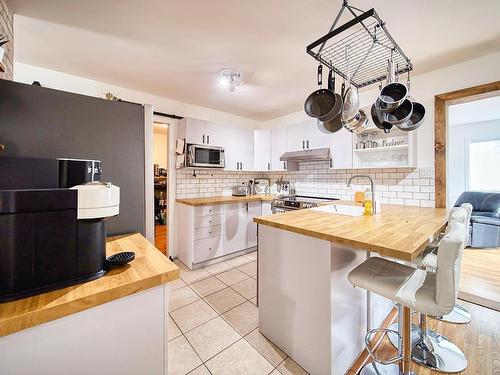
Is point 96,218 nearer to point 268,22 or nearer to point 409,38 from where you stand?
point 268,22

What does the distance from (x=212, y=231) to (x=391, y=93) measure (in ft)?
8.53

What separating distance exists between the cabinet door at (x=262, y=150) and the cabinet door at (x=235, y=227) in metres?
0.93

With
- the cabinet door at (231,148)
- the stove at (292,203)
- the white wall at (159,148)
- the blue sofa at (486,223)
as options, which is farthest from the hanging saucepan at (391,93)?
the white wall at (159,148)

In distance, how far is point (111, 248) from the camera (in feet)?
3.80

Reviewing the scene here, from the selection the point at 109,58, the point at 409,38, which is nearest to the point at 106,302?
the point at 109,58

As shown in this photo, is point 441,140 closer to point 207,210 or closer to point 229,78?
point 229,78

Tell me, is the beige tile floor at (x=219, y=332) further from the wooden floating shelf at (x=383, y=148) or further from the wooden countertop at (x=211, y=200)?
the wooden floating shelf at (x=383, y=148)

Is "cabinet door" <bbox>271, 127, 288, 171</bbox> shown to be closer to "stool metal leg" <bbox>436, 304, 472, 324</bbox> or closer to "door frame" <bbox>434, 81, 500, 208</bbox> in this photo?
"door frame" <bbox>434, 81, 500, 208</bbox>

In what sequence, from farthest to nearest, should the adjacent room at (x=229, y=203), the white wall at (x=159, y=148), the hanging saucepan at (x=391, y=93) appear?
the white wall at (x=159, y=148)
the hanging saucepan at (x=391, y=93)
the adjacent room at (x=229, y=203)

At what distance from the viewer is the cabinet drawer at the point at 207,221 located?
9.93 ft

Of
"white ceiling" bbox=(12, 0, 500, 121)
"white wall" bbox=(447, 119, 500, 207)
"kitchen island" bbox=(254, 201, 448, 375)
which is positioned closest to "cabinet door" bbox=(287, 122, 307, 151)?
"white ceiling" bbox=(12, 0, 500, 121)

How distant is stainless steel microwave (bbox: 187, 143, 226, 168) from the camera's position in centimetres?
310

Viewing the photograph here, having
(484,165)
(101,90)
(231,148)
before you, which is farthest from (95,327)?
(484,165)

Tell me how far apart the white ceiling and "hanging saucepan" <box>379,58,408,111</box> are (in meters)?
0.44
